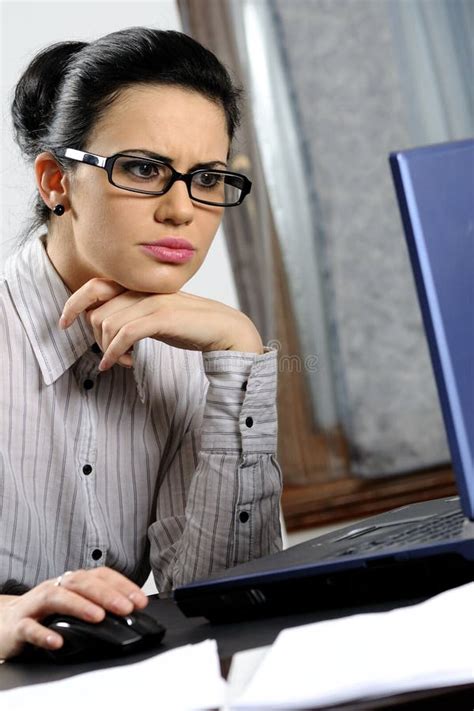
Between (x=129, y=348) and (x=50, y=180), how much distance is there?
295 millimetres

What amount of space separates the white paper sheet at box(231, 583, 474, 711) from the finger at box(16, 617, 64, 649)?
0.24 meters

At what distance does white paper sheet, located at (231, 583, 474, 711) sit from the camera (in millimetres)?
497

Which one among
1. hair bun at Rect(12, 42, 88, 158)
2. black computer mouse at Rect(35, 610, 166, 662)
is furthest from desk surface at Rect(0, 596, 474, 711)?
hair bun at Rect(12, 42, 88, 158)

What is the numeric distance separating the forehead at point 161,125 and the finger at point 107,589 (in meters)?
0.62

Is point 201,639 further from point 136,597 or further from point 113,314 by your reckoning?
point 113,314

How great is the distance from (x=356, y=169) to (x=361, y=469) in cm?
98

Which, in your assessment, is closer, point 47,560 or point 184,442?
point 47,560

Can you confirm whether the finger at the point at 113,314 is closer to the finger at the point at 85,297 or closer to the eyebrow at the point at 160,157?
the finger at the point at 85,297

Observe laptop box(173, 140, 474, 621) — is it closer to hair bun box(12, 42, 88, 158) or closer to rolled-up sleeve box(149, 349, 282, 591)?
rolled-up sleeve box(149, 349, 282, 591)

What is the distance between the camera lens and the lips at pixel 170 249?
50.9 inches

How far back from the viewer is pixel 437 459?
3334 mm

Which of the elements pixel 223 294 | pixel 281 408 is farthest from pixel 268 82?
pixel 223 294

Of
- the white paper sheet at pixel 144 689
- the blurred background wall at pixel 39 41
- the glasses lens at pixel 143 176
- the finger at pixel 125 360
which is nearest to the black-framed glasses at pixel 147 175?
the glasses lens at pixel 143 176

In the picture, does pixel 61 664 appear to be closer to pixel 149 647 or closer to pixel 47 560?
pixel 149 647
